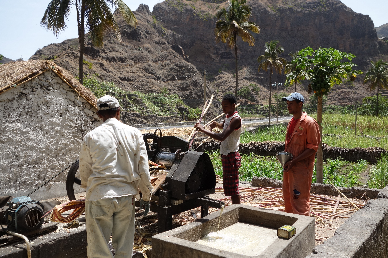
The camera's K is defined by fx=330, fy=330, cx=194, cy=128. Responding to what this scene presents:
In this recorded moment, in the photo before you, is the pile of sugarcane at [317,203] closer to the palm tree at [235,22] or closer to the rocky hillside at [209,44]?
the palm tree at [235,22]

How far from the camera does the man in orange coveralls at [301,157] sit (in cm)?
430

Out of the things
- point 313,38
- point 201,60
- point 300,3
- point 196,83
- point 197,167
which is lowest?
point 197,167

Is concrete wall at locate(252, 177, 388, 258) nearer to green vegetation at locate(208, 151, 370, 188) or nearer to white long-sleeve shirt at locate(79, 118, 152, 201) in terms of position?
white long-sleeve shirt at locate(79, 118, 152, 201)

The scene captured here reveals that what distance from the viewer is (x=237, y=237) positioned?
12.0ft

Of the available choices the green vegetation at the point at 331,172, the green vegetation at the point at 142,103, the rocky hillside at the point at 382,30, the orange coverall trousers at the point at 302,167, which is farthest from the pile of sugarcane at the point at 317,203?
the rocky hillside at the point at 382,30

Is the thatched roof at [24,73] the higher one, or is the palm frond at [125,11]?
the palm frond at [125,11]

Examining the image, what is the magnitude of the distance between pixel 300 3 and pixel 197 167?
94.8 meters

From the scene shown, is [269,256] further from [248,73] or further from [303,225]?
[248,73]

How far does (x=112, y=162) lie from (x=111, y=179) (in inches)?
5.7

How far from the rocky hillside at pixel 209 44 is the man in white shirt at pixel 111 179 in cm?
4855

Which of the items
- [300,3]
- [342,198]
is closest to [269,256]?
[342,198]

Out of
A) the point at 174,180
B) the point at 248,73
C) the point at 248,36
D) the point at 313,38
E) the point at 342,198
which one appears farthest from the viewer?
the point at 313,38

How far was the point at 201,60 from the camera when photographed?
76812 millimetres

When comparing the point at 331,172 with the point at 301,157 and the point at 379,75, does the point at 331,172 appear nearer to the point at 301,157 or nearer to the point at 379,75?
the point at 301,157
